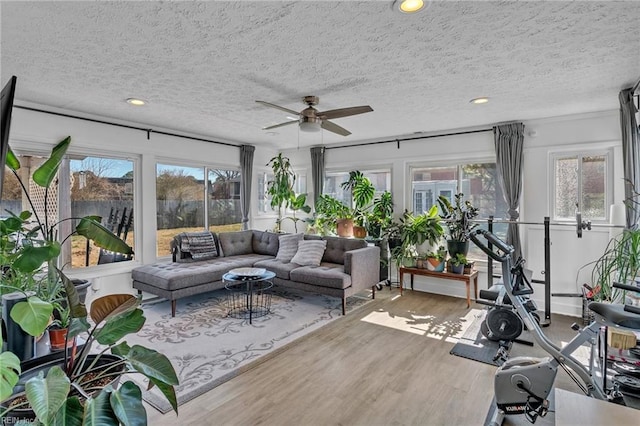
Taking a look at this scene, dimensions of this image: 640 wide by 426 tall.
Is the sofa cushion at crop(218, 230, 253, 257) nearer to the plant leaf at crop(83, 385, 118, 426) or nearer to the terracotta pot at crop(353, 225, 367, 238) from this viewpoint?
the terracotta pot at crop(353, 225, 367, 238)

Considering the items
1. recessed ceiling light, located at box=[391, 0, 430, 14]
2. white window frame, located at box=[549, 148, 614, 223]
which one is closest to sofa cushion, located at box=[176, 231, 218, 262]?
recessed ceiling light, located at box=[391, 0, 430, 14]

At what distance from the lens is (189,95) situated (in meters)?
3.44

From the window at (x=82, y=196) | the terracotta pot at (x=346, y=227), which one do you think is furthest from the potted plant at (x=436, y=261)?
the window at (x=82, y=196)

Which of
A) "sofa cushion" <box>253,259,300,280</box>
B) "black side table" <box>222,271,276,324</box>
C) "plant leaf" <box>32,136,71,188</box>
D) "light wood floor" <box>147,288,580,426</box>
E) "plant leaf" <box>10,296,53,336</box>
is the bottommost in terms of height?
"light wood floor" <box>147,288,580,426</box>

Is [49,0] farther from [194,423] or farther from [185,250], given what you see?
[185,250]

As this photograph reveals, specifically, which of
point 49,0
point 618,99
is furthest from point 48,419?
point 618,99

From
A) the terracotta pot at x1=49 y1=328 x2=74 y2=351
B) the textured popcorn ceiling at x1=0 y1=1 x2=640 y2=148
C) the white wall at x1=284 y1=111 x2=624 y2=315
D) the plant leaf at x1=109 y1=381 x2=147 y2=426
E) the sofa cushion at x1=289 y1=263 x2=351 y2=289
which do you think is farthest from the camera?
the sofa cushion at x1=289 y1=263 x2=351 y2=289

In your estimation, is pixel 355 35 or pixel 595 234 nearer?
pixel 355 35

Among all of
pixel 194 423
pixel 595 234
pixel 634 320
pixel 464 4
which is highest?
pixel 464 4

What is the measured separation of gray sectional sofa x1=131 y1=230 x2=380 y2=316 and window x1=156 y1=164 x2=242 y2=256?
42cm

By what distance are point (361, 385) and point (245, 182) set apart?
4.57m

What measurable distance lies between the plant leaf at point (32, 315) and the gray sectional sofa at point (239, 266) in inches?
124

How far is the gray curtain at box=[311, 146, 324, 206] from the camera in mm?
6516

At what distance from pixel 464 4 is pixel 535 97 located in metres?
2.23
